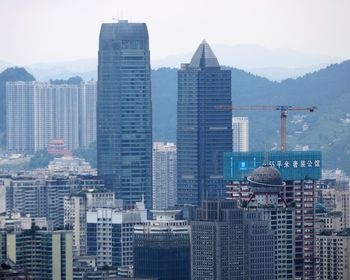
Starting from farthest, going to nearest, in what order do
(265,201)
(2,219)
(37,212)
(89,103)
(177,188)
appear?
(89,103)
(177,188)
(37,212)
(2,219)
(265,201)

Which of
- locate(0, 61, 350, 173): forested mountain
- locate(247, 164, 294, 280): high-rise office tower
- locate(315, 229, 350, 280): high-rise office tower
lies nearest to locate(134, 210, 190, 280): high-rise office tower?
locate(247, 164, 294, 280): high-rise office tower

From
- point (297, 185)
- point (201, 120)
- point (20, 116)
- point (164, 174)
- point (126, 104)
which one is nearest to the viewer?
A: point (297, 185)

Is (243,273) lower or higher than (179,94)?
lower

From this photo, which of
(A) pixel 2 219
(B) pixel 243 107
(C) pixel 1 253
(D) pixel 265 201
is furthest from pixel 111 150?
(C) pixel 1 253

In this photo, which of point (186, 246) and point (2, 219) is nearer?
point (186, 246)

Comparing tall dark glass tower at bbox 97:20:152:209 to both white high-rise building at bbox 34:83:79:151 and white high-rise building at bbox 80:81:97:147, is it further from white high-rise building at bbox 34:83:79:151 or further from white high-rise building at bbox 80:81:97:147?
white high-rise building at bbox 34:83:79:151

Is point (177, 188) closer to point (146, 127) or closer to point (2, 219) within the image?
point (146, 127)

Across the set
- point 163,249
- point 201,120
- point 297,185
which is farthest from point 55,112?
point 163,249

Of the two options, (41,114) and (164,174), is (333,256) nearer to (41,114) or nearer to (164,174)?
(164,174)
